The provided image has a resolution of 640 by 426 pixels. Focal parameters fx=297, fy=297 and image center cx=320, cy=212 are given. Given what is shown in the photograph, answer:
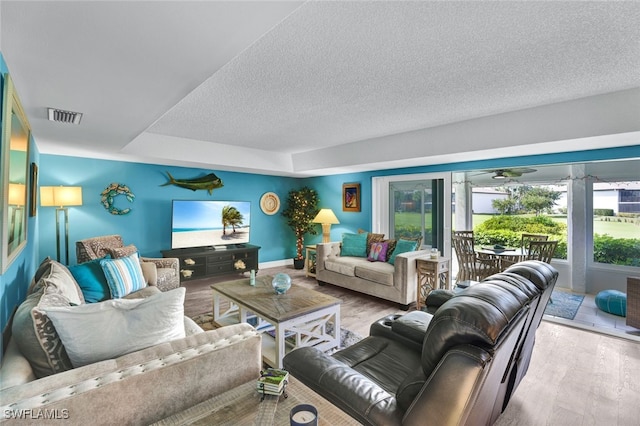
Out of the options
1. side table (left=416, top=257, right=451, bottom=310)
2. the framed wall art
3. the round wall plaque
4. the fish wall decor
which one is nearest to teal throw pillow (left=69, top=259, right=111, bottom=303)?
the fish wall decor

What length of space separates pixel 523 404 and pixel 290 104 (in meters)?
3.19

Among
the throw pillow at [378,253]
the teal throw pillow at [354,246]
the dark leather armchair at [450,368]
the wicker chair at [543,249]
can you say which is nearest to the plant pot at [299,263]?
the teal throw pillow at [354,246]

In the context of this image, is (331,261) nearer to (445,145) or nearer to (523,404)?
(445,145)

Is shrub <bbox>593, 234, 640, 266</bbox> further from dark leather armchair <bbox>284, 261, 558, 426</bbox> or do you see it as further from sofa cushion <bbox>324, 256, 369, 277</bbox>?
dark leather armchair <bbox>284, 261, 558, 426</bbox>

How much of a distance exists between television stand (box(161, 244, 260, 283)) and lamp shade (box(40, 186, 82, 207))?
4.76ft

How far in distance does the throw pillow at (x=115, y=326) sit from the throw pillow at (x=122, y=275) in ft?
5.62

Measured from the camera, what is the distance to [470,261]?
14.9ft

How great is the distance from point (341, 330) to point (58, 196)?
12.8 feet

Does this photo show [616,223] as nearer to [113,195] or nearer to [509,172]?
[509,172]

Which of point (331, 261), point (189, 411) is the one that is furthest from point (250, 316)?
point (189, 411)

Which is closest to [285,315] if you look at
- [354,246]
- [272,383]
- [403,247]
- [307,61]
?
[272,383]

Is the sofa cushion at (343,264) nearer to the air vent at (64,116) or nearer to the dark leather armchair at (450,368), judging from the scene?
the dark leather armchair at (450,368)

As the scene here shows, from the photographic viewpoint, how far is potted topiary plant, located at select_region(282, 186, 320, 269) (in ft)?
21.4

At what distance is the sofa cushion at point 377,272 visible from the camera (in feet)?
13.2
